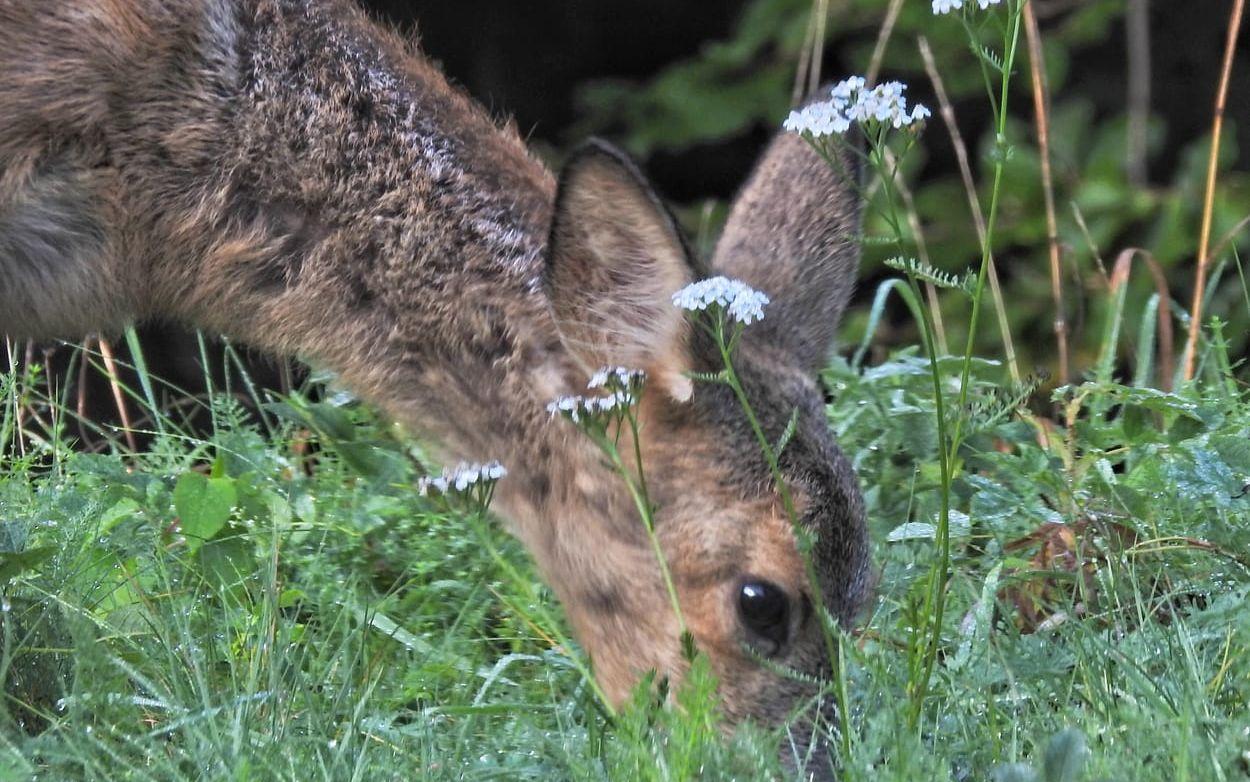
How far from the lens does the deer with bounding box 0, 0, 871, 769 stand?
3381 mm

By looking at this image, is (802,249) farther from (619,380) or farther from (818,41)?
(818,41)

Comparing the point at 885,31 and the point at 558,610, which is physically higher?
the point at 885,31

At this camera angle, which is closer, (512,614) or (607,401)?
→ (607,401)

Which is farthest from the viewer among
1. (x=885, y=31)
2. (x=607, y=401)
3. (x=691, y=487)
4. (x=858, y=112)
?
(x=885, y=31)

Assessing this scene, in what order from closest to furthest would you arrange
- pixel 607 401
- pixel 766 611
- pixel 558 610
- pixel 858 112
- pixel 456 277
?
pixel 858 112 → pixel 607 401 → pixel 766 611 → pixel 456 277 → pixel 558 610

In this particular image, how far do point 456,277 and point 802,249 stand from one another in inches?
28.9

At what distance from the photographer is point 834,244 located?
3896 millimetres

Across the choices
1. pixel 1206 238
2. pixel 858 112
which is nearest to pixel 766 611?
pixel 858 112

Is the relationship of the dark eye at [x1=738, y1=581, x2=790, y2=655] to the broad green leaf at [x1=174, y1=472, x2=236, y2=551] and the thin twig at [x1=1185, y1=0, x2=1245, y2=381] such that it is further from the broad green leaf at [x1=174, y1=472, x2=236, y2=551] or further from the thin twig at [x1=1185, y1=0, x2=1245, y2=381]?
the thin twig at [x1=1185, y1=0, x2=1245, y2=381]

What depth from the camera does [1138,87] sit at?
6.57 metres

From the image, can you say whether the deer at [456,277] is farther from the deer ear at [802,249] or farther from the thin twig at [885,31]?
the thin twig at [885,31]

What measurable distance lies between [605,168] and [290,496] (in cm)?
129

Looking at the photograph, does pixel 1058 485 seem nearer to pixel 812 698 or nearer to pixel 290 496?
pixel 812 698

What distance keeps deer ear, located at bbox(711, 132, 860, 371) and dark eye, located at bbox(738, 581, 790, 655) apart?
0.60m
